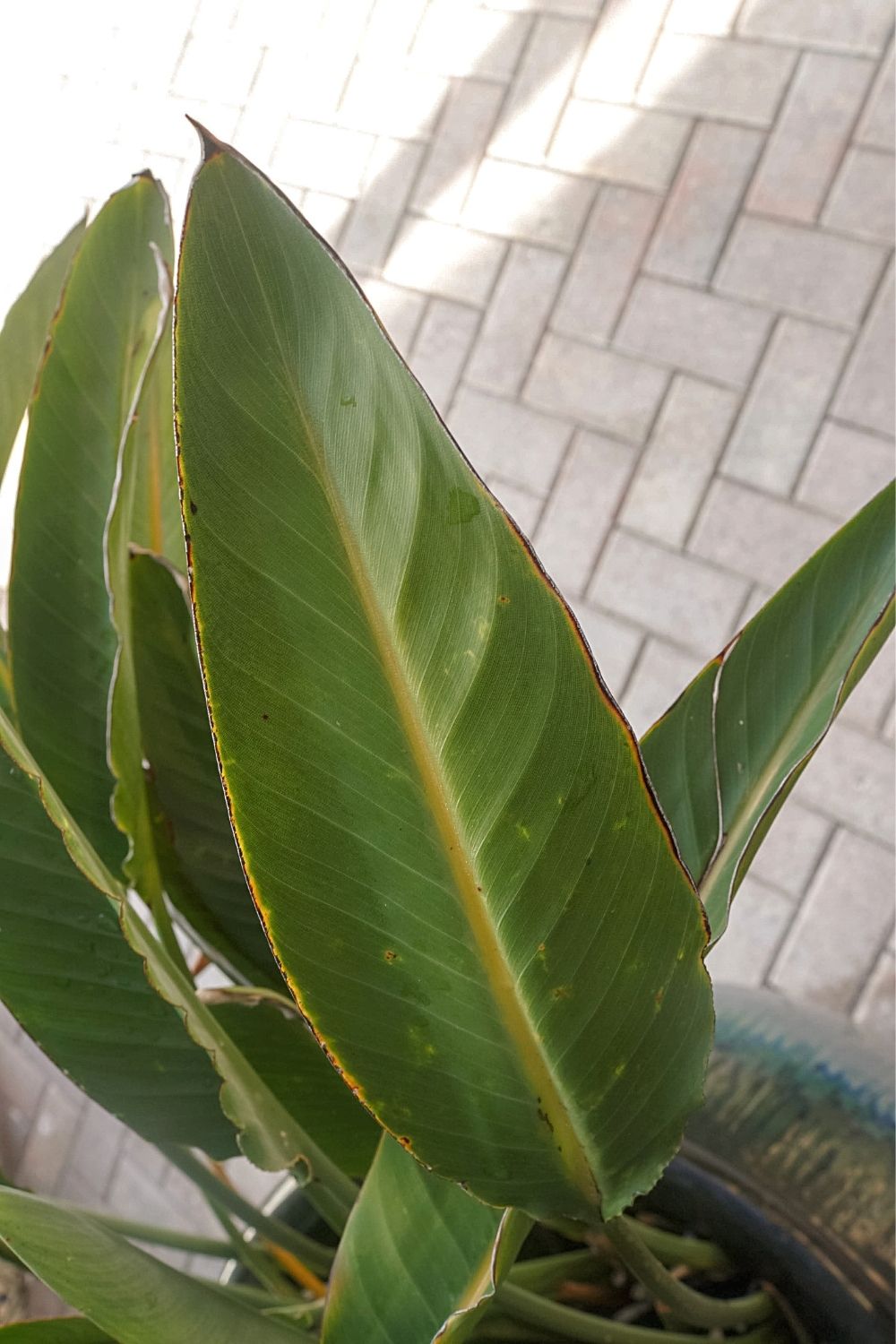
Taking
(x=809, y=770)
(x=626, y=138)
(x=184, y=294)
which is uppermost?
(x=626, y=138)

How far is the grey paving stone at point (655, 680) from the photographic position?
5.19 feet

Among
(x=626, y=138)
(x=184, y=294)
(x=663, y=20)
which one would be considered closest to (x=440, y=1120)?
(x=184, y=294)

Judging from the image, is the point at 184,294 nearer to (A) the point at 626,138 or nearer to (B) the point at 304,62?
(A) the point at 626,138

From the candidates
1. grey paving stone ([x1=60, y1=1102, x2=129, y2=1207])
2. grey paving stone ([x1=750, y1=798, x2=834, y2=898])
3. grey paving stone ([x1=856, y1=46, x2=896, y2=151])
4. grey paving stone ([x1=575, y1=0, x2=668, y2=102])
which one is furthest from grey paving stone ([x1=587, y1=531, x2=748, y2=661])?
grey paving stone ([x1=60, y1=1102, x2=129, y2=1207])

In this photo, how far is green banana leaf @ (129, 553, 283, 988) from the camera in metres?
0.49

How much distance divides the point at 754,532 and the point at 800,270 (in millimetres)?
372

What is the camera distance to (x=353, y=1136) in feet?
1.72

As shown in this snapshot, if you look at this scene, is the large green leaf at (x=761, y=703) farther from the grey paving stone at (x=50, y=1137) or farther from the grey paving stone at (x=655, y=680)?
the grey paving stone at (x=50, y=1137)

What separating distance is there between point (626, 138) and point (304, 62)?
31.5 inches

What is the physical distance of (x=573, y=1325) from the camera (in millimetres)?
479

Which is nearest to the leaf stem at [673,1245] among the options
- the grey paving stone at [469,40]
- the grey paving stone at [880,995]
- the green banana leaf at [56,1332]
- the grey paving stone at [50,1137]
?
the green banana leaf at [56,1332]

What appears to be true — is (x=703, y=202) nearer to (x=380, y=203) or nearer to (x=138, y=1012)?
(x=380, y=203)

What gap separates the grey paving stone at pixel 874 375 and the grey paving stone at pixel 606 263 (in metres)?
0.37

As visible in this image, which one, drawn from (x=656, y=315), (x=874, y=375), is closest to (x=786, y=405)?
(x=874, y=375)
